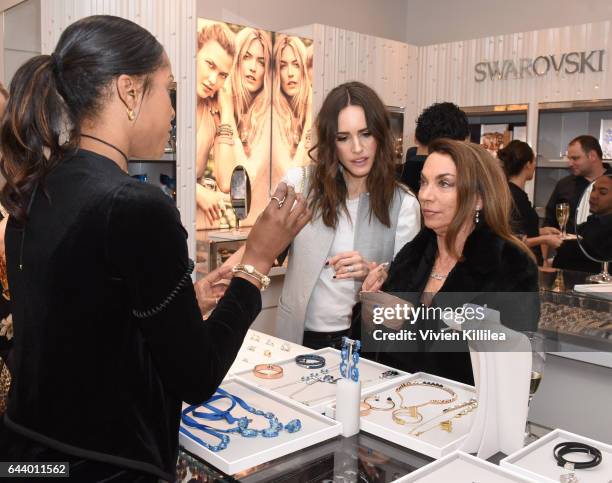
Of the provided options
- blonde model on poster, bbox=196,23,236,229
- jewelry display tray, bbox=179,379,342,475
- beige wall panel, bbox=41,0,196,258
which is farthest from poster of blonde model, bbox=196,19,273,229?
jewelry display tray, bbox=179,379,342,475

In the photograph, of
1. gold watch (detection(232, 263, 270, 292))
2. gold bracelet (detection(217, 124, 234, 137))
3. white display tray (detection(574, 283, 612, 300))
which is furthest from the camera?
gold bracelet (detection(217, 124, 234, 137))

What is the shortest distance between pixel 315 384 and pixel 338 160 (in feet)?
3.55

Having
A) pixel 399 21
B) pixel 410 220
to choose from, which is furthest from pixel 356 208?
pixel 399 21

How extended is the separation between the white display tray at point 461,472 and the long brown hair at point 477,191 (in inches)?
44.2

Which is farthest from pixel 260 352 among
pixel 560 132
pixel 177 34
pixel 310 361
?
pixel 560 132

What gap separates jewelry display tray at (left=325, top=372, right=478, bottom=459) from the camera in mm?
1321

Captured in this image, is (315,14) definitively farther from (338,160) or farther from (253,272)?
(253,272)

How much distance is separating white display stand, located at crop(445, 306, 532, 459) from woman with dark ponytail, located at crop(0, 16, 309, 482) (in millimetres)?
540

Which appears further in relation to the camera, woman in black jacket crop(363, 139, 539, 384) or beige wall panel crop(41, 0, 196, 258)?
beige wall panel crop(41, 0, 196, 258)

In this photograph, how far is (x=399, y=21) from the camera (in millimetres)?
7055

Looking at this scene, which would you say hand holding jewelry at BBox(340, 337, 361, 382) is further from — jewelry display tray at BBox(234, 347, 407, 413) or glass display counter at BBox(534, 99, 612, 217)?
glass display counter at BBox(534, 99, 612, 217)

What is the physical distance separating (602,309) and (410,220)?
33.4 inches

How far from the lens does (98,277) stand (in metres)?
0.96

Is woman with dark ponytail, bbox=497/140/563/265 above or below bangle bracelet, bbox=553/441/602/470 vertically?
above
